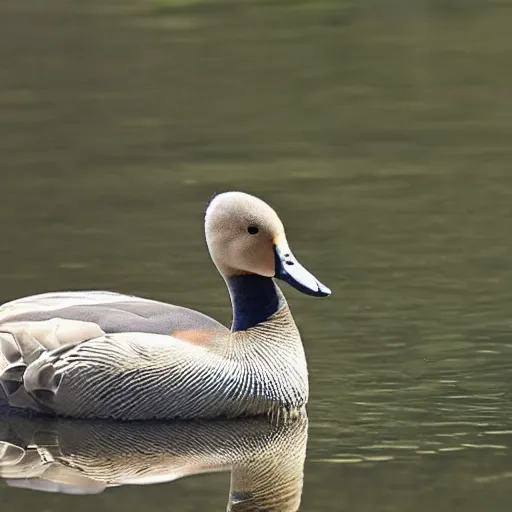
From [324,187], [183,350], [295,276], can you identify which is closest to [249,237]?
[295,276]

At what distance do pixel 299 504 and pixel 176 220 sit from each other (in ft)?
19.2

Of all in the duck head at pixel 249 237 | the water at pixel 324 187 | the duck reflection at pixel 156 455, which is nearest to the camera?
the duck reflection at pixel 156 455

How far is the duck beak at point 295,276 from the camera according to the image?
1027 cm

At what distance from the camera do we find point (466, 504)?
8.71 metres

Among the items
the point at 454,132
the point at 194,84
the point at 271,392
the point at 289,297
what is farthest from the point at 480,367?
the point at 194,84

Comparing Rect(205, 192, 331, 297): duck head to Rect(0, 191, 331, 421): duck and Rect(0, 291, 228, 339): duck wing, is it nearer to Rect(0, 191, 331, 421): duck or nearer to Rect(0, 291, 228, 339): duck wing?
Rect(0, 191, 331, 421): duck

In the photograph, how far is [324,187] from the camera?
607 inches

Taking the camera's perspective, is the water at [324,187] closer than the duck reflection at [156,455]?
No

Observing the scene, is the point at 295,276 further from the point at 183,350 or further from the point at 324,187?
the point at 324,187

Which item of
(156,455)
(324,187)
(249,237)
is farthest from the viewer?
(324,187)

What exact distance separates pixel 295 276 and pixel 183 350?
744 millimetres

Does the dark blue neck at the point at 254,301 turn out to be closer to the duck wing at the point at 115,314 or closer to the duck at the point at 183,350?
the duck at the point at 183,350

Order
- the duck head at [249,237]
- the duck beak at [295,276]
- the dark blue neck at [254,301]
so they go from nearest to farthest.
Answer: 1. the duck beak at [295,276]
2. the duck head at [249,237]
3. the dark blue neck at [254,301]

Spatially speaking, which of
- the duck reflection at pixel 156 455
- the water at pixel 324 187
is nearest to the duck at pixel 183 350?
the duck reflection at pixel 156 455
